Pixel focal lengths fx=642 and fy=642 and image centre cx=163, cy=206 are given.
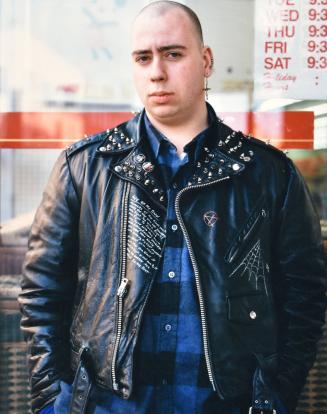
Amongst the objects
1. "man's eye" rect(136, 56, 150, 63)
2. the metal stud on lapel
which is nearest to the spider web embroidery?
the metal stud on lapel

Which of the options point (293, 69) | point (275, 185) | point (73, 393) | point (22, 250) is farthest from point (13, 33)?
point (73, 393)

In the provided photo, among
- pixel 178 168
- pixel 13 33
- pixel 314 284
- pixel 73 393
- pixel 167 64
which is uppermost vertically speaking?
pixel 13 33

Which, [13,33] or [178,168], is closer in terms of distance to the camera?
[178,168]

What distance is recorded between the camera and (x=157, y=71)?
211cm

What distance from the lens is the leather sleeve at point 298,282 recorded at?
218 cm

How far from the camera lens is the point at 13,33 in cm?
299

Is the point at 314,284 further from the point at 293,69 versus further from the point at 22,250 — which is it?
the point at 22,250

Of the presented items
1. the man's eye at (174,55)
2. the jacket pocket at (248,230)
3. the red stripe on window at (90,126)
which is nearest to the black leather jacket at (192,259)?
the jacket pocket at (248,230)

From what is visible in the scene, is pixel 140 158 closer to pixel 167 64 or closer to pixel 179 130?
pixel 179 130

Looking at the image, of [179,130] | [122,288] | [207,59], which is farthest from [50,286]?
[207,59]

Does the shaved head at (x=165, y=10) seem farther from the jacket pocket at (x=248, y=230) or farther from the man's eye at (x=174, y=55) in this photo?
the jacket pocket at (x=248, y=230)

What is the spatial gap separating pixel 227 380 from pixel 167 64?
1.04 m

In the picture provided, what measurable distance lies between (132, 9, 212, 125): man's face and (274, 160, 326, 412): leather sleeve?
1.50ft

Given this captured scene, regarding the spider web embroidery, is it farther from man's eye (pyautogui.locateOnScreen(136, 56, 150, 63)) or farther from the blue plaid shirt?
man's eye (pyautogui.locateOnScreen(136, 56, 150, 63))
